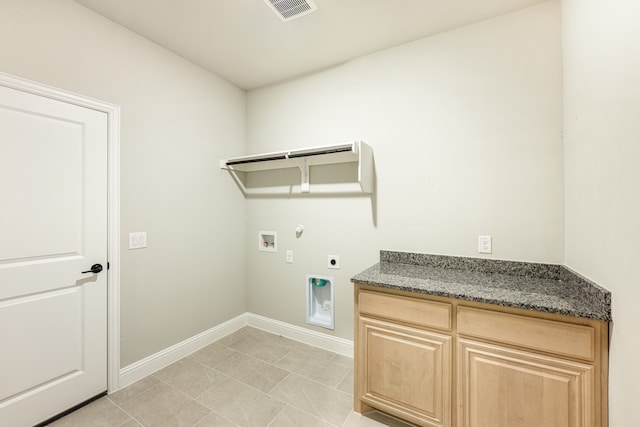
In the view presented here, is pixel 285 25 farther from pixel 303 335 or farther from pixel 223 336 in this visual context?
pixel 223 336

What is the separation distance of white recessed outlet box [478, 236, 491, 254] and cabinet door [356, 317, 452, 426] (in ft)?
2.50

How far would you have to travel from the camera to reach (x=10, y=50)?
58.2 inches

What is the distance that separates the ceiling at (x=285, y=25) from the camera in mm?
1746

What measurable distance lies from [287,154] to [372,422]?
2.11m

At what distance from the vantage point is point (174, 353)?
230 centimetres

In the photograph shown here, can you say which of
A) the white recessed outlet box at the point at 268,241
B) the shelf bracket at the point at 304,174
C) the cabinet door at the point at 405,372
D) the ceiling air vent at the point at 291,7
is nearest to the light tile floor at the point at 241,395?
the cabinet door at the point at 405,372

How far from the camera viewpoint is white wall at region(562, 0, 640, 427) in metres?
0.97

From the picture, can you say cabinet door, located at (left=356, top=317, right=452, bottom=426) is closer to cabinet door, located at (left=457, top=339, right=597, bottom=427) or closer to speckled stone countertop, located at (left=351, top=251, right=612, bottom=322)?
cabinet door, located at (left=457, top=339, right=597, bottom=427)

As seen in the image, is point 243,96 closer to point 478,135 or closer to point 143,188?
point 143,188

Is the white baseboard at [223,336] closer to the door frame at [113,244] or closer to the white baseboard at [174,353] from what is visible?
the white baseboard at [174,353]

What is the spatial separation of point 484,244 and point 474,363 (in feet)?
2.77

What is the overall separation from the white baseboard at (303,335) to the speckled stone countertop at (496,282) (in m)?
0.91

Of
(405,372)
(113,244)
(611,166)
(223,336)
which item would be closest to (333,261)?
(405,372)

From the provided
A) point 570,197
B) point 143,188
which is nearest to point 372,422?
point 570,197
